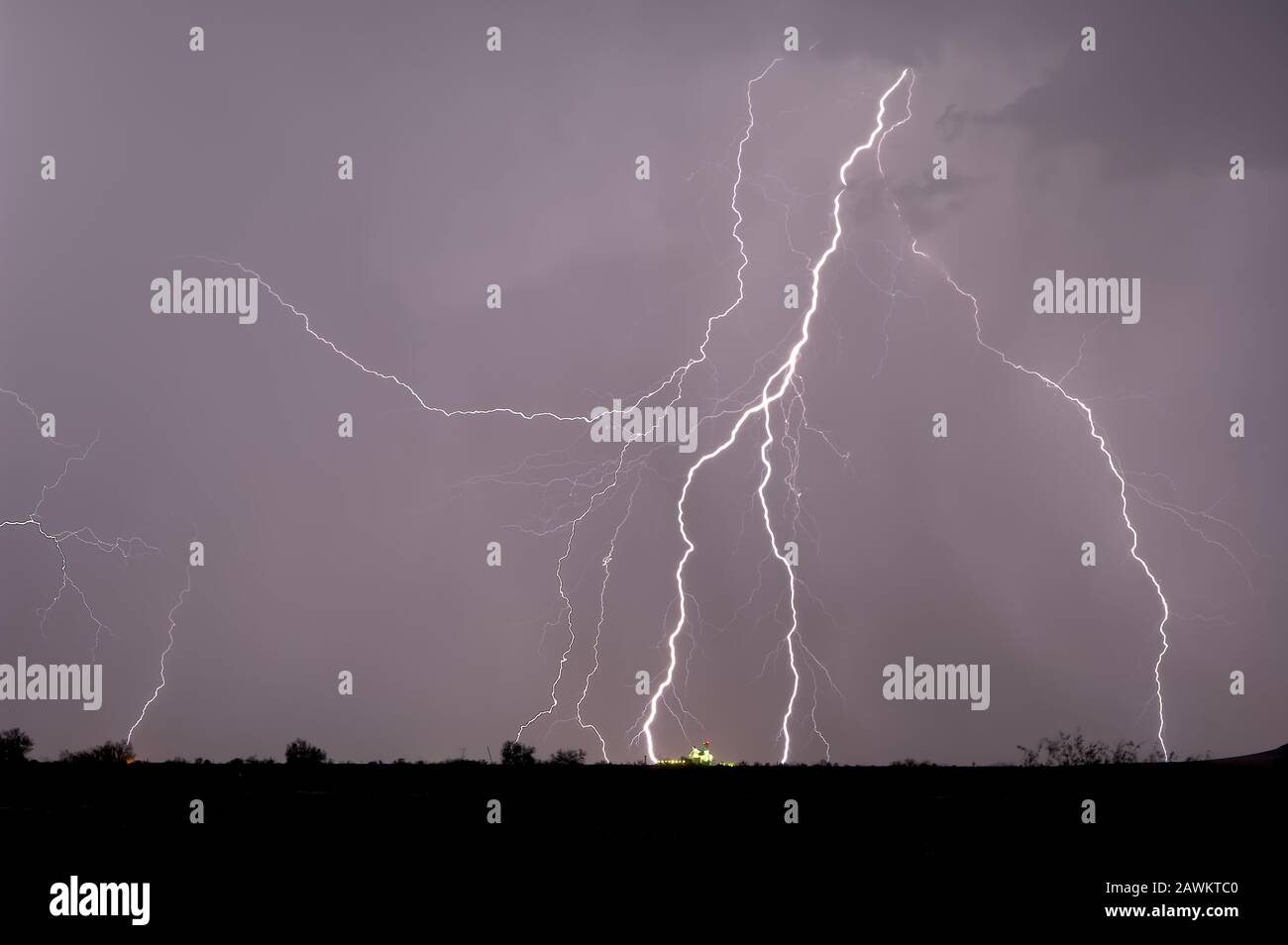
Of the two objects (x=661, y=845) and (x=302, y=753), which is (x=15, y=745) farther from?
(x=661, y=845)

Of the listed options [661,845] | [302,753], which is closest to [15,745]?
[302,753]

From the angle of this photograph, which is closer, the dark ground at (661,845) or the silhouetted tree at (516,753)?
the dark ground at (661,845)

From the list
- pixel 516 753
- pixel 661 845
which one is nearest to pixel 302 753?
pixel 516 753

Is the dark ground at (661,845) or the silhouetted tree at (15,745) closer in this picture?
the dark ground at (661,845)

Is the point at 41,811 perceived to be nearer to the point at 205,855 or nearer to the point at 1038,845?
the point at 205,855

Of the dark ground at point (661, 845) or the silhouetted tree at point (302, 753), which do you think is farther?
the silhouetted tree at point (302, 753)

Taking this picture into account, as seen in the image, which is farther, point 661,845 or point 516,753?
point 516,753

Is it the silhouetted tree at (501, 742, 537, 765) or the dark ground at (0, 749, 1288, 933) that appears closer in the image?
the dark ground at (0, 749, 1288, 933)

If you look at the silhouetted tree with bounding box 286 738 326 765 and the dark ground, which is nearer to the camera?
the dark ground

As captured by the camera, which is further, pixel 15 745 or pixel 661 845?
pixel 15 745
